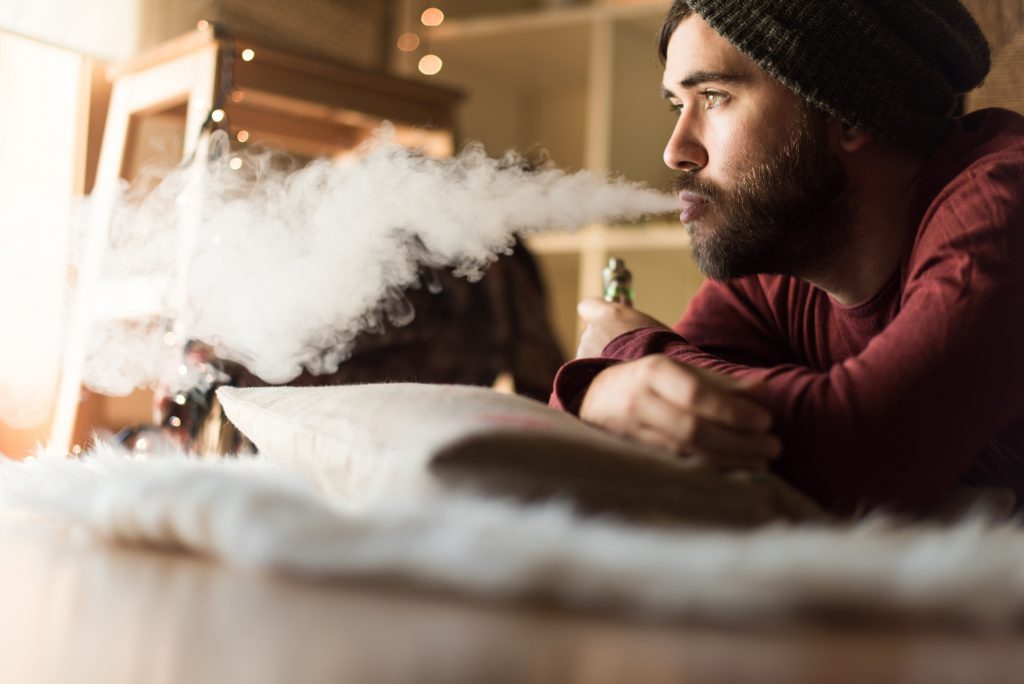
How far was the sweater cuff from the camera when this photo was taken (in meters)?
0.99

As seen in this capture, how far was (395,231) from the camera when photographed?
1.66m

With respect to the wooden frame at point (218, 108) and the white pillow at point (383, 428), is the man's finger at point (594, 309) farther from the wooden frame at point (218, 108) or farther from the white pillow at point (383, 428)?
the wooden frame at point (218, 108)

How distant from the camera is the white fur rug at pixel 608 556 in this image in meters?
0.60

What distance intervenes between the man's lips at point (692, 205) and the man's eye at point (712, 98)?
0.11 meters

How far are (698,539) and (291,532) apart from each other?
27 cm

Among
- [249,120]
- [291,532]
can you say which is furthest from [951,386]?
[249,120]

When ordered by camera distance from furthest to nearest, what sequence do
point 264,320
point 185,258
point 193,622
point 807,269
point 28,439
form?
point 28,439 < point 185,258 < point 264,320 < point 807,269 < point 193,622

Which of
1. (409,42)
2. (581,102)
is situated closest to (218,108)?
(409,42)

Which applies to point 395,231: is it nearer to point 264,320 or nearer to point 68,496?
point 264,320

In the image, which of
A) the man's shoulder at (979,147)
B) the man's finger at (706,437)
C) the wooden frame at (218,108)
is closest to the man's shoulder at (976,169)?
the man's shoulder at (979,147)

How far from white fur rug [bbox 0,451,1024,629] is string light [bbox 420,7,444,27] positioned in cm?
279

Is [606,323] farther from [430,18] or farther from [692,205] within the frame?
[430,18]

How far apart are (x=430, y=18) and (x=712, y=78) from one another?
225 cm

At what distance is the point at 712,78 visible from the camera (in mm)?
1218
